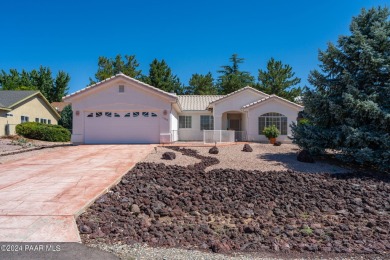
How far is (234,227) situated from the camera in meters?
4.76

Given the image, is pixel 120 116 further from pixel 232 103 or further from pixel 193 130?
pixel 232 103

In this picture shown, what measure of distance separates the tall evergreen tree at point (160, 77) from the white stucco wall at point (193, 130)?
60.7 ft

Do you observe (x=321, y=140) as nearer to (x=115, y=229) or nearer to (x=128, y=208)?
(x=128, y=208)

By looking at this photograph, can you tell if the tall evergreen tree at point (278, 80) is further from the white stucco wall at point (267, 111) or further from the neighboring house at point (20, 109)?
the neighboring house at point (20, 109)

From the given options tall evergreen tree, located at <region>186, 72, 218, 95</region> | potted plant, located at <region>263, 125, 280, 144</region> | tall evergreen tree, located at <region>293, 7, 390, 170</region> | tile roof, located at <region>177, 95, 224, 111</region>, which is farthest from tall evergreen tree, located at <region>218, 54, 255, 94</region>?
tall evergreen tree, located at <region>293, 7, 390, 170</region>

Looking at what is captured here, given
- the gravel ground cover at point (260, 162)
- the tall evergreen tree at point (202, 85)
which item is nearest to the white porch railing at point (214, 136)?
the gravel ground cover at point (260, 162)

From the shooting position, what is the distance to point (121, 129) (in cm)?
1792

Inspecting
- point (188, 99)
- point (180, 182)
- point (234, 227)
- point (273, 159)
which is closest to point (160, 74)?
point (188, 99)

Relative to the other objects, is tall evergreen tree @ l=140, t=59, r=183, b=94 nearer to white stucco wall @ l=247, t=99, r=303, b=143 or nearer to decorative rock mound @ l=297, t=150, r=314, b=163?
white stucco wall @ l=247, t=99, r=303, b=143

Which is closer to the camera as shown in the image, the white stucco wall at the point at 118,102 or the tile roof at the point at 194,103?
the white stucco wall at the point at 118,102

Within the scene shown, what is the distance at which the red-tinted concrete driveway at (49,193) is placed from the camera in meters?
4.14

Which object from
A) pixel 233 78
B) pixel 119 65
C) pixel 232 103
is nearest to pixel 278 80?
pixel 233 78

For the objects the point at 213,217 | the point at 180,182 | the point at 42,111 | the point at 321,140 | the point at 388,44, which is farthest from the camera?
the point at 42,111

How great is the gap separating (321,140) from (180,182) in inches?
252
